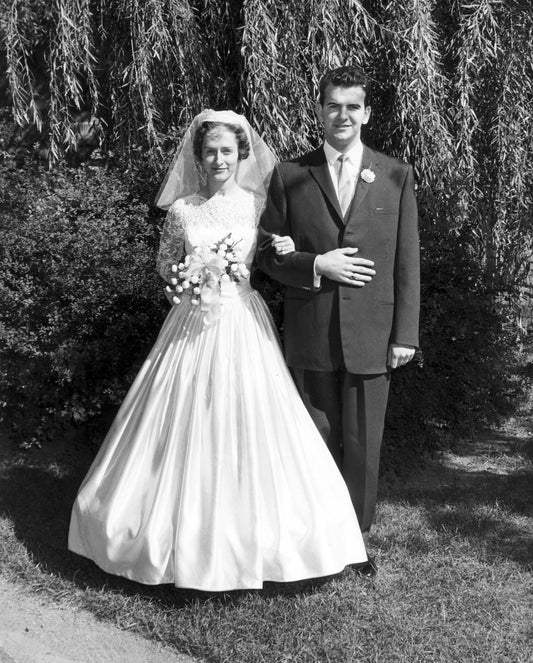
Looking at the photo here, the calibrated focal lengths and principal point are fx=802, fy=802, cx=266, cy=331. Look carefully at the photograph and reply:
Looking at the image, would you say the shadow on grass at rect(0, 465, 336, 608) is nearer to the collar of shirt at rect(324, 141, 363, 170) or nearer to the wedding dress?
the wedding dress

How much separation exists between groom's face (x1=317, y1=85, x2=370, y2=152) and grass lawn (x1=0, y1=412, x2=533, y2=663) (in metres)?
1.81

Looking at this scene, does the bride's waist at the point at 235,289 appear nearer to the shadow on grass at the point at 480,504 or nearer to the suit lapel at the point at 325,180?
the suit lapel at the point at 325,180

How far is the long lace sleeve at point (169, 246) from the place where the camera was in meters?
3.57

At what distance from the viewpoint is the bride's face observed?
3.34 metres

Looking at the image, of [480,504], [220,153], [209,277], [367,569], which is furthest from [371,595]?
[220,153]

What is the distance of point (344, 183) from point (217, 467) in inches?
49.0

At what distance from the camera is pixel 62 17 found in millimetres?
4801

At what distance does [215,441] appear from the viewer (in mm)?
3186

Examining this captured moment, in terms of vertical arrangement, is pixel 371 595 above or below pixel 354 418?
below

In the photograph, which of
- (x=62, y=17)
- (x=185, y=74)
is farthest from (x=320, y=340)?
(x=62, y=17)

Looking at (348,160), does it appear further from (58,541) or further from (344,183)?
(58,541)

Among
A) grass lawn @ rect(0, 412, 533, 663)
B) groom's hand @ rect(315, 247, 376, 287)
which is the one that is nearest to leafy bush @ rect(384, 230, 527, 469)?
grass lawn @ rect(0, 412, 533, 663)

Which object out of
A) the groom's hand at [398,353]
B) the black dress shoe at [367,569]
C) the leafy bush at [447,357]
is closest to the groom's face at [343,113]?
the groom's hand at [398,353]

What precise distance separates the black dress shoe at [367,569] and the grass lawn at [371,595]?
0.04 metres
